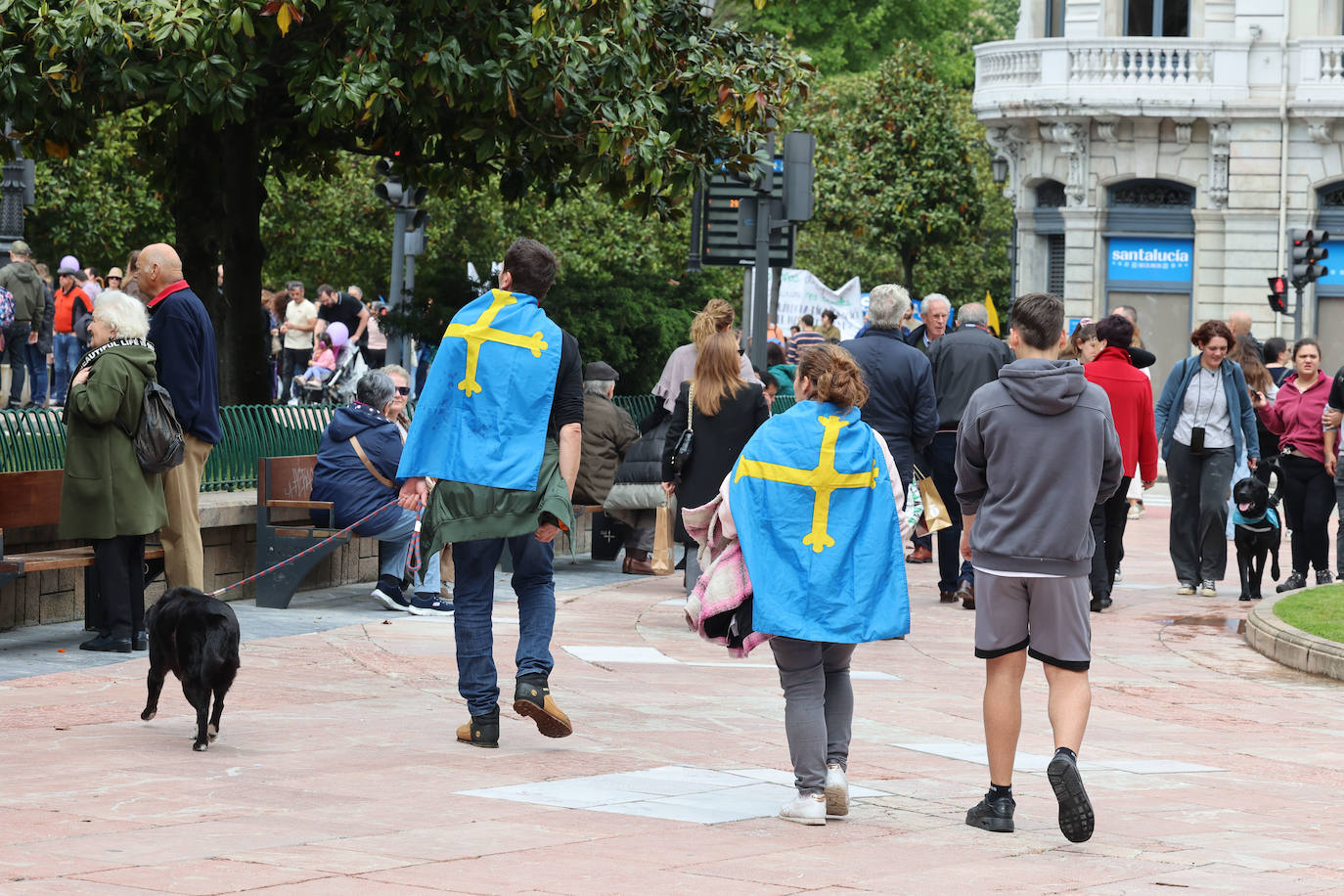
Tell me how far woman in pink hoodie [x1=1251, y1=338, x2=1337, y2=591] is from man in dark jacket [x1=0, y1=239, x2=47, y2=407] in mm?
15258

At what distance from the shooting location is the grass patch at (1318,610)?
11531 millimetres

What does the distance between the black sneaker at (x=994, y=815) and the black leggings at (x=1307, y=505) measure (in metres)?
8.18

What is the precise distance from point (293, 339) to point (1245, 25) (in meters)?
17.8

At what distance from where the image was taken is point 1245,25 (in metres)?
35.2

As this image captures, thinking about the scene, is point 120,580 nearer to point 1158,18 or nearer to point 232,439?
point 232,439

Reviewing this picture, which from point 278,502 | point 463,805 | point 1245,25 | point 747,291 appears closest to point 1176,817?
point 463,805

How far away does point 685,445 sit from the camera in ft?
37.6

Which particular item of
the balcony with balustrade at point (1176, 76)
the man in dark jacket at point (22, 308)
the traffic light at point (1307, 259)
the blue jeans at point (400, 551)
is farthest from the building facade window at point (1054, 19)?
the blue jeans at point (400, 551)

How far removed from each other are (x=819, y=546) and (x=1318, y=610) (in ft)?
22.1

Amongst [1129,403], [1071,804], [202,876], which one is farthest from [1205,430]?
[202,876]

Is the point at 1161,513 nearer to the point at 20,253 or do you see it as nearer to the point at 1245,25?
the point at 20,253

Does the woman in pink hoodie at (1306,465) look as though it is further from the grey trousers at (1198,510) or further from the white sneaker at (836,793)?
the white sneaker at (836,793)

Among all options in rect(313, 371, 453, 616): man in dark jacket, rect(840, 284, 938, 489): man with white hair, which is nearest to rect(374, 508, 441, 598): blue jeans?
rect(313, 371, 453, 616): man in dark jacket

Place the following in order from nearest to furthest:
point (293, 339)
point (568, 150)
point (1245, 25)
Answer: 1. point (568, 150)
2. point (293, 339)
3. point (1245, 25)
